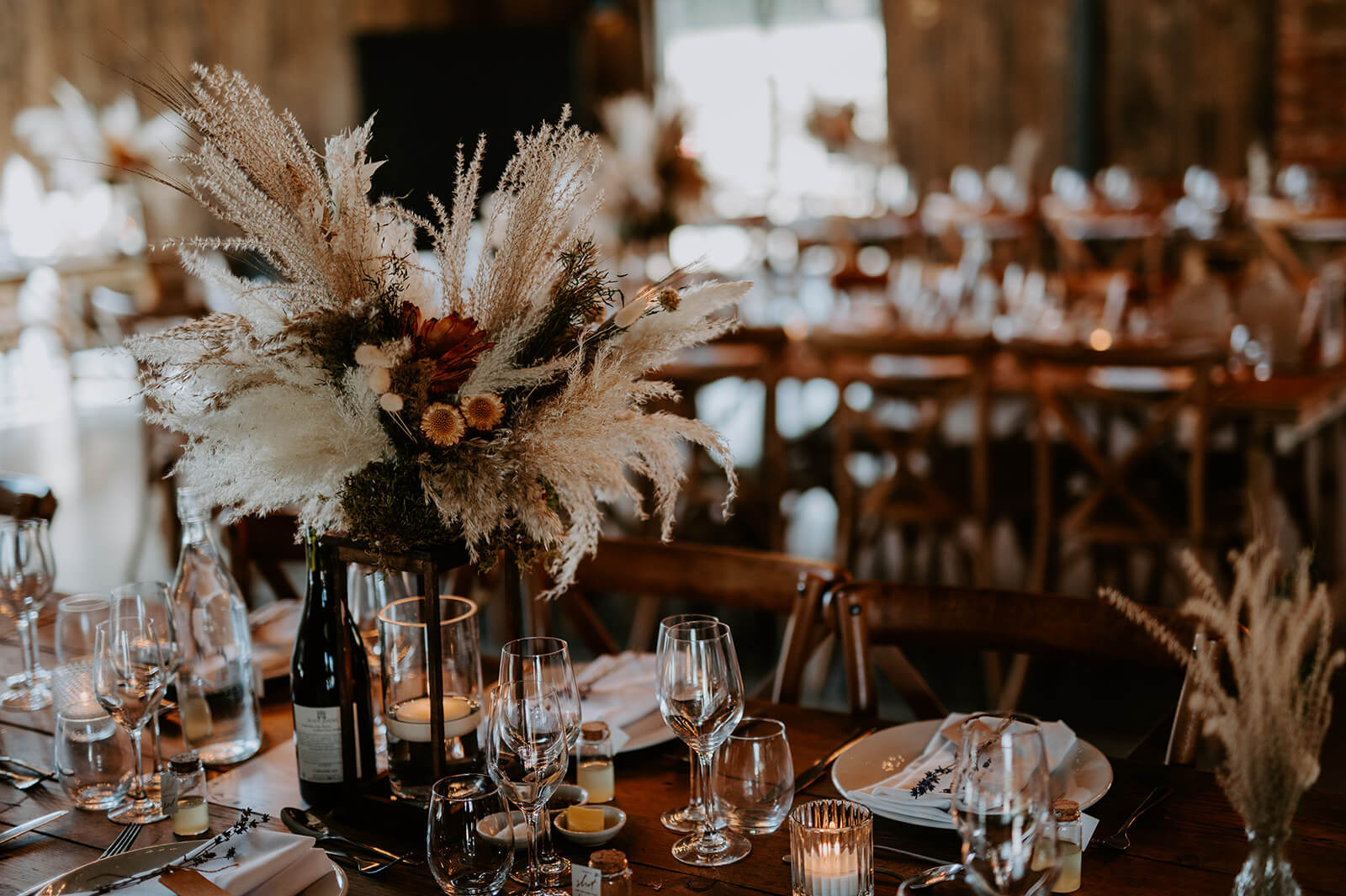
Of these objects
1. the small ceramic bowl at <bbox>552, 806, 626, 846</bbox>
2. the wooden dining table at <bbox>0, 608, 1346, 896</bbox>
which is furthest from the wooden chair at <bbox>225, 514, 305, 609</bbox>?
the small ceramic bowl at <bbox>552, 806, 626, 846</bbox>

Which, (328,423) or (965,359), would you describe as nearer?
(328,423)

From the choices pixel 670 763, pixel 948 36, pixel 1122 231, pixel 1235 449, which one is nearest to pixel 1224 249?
pixel 1122 231

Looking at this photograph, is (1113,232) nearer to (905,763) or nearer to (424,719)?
(905,763)

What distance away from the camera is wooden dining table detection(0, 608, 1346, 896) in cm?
120

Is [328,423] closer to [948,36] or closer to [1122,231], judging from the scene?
[1122,231]

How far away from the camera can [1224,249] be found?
7797mm

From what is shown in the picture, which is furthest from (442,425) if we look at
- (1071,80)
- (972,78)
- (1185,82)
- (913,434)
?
(972,78)

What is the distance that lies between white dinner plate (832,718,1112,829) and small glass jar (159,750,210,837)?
660 mm

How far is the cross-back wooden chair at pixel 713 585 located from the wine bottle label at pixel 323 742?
1.88 feet

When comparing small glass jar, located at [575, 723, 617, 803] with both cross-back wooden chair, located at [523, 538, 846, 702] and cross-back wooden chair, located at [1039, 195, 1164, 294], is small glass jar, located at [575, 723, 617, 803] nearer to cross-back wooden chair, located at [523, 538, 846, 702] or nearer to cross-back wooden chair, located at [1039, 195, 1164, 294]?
cross-back wooden chair, located at [523, 538, 846, 702]

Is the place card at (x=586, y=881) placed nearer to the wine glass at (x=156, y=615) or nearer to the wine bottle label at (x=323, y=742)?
the wine bottle label at (x=323, y=742)

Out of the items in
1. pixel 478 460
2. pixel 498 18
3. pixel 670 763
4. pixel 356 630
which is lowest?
pixel 670 763

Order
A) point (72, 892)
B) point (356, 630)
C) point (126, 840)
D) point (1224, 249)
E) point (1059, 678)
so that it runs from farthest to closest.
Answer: point (1224, 249) < point (1059, 678) < point (356, 630) < point (126, 840) < point (72, 892)

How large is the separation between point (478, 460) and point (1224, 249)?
7505 millimetres
